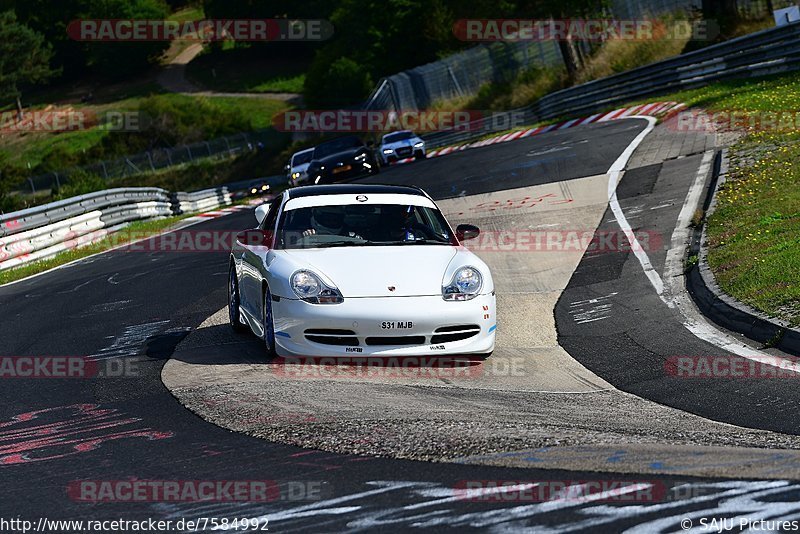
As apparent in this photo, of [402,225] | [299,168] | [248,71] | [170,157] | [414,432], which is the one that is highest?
[248,71]

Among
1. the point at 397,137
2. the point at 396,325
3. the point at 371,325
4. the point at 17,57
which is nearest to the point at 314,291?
the point at 371,325

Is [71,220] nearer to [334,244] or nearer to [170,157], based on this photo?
[334,244]

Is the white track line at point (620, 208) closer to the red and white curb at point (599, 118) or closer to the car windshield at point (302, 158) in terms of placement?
the red and white curb at point (599, 118)

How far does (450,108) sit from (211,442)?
154 feet

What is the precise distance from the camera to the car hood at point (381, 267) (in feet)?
29.8

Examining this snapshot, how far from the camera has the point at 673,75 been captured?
32.6m

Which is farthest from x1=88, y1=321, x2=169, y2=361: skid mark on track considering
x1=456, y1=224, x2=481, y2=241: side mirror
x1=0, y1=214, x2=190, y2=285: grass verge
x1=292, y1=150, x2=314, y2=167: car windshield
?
x1=292, y1=150, x2=314, y2=167: car windshield

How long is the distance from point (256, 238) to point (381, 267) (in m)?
1.84

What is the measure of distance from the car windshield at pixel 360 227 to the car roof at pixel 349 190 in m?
0.30

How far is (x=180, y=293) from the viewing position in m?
14.7

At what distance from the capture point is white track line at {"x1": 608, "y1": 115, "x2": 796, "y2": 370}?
29.9ft

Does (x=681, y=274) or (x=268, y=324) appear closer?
(x=268, y=324)

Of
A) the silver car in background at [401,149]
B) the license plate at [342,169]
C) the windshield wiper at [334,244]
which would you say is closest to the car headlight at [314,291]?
the windshield wiper at [334,244]

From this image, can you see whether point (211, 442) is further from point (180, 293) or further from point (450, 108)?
point (450, 108)
